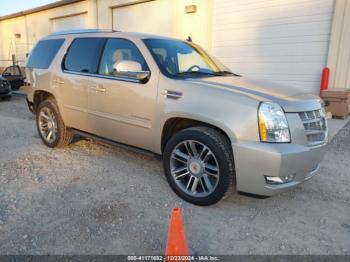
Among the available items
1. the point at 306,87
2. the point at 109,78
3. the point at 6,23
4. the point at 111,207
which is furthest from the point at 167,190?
the point at 6,23

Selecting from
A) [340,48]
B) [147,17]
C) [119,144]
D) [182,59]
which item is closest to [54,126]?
[119,144]

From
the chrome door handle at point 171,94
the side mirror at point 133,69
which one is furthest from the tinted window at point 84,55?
the chrome door handle at point 171,94

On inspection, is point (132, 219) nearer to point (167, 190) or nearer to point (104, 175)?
point (167, 190)

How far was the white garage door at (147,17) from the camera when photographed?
11.2m

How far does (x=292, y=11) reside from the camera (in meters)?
7.98

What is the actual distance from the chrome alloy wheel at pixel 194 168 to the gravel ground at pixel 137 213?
0.70 feet

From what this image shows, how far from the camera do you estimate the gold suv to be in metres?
2.75

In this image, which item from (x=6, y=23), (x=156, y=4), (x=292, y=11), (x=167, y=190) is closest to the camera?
(x=167, y=190)

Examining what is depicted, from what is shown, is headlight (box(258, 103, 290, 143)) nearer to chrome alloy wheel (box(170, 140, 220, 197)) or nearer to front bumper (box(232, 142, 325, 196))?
front bumper (box(232, 142, 325, 196))

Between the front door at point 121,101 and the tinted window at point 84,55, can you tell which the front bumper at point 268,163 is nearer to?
the front door at point 121,101

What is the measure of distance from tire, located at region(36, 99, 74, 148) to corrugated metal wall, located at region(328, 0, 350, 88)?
21.2 feet

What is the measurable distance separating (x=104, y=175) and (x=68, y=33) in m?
2.48

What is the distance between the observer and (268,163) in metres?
2.67

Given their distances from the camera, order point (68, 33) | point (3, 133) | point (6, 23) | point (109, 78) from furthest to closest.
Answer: point (6, 23) < point (3, 133) < point (68, 33) < point (109, 78)
